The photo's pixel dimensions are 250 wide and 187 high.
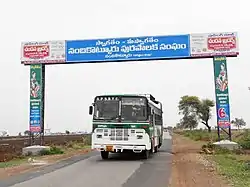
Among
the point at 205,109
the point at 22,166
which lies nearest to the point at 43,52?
the point at 22,166

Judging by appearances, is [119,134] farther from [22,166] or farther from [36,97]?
[36,97]

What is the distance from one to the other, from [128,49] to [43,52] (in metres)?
5.78

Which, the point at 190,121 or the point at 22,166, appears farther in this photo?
the point at 190,121

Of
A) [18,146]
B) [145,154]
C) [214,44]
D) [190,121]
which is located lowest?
[18,146]

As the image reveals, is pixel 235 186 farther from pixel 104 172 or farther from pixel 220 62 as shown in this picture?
pixel 220 62

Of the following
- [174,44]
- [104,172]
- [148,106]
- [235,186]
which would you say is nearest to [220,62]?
[174,44]

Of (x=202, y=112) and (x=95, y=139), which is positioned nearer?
(x=95, y=139)

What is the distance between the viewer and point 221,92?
82.3 ft

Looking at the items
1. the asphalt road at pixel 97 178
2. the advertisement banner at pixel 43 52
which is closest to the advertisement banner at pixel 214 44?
the advertisement banner at pixel 43 52

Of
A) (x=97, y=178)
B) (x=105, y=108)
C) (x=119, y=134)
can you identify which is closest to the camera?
(x=97, y=178)

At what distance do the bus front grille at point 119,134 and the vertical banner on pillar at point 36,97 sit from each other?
29.1 ft

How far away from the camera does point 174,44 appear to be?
2508cm

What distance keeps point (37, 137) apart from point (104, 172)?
13.6m

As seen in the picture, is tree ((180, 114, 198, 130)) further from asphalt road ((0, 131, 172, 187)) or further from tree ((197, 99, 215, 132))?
asphalt road ((0, 131, 172, 187))
